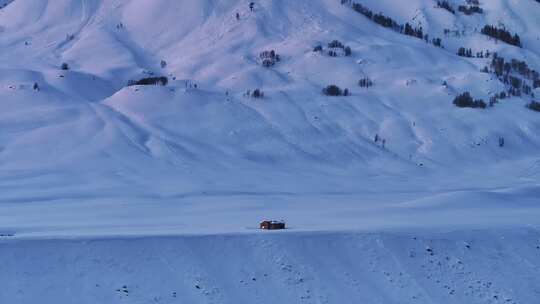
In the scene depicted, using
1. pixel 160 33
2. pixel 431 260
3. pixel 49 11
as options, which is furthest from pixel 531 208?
pixel 49 11

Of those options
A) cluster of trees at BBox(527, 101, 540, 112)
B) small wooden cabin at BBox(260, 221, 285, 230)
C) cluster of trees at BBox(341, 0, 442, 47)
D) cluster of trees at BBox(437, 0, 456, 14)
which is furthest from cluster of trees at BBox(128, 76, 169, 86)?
cluster of trees at BBox(437, 0, 456, 14)

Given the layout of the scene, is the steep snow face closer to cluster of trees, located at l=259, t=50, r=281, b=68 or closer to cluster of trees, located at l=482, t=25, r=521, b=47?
cluster of trees, located at l=259, t=50, r=281, b=68

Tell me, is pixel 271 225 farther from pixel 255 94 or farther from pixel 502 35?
pixel 502 35

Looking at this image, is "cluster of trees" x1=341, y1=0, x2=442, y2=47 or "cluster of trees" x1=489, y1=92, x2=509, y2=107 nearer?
"cluster of trees" x1=489, y1=92, x2=509, y2=107

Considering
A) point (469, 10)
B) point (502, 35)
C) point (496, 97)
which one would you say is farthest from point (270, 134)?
point (469, 10)

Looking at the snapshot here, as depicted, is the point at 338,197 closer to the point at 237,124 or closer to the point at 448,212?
the point at 448,212
